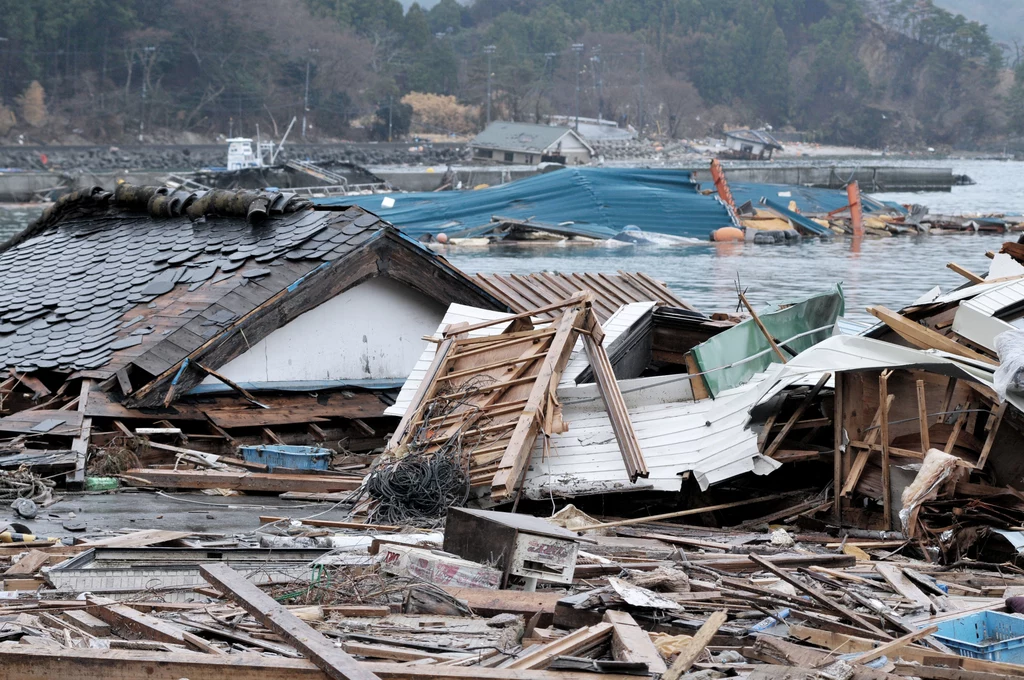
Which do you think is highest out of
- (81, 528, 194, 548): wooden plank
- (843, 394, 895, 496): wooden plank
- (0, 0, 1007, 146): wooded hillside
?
(0, 0, 1007, 146): wooded hillside

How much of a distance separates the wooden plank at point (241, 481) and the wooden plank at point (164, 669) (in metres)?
5.83

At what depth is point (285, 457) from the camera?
11.6 meters

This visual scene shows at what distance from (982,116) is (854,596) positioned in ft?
677

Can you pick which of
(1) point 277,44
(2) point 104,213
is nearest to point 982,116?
(1) point 277,44

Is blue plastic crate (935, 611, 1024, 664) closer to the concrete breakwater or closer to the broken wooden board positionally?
the broken wooden board

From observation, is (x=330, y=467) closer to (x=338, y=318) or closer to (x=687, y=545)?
A: (x=338, y=318)

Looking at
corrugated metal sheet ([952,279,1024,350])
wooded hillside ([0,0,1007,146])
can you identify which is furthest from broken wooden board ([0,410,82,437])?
wooded hillside ([0,0,1007,146])

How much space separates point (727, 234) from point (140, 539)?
5154 centimetres

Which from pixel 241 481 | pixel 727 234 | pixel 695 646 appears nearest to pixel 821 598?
pixel 695 646

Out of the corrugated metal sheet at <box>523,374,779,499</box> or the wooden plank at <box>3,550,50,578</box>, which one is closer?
the wooden plank at <box>3,550,50,578</box>

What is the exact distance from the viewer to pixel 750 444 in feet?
33.8

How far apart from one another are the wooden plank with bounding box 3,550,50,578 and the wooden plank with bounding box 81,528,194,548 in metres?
0.31

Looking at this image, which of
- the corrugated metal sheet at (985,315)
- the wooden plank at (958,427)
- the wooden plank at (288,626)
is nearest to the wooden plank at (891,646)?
the wooden plank at (288,626)

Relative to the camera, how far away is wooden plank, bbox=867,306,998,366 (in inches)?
408
